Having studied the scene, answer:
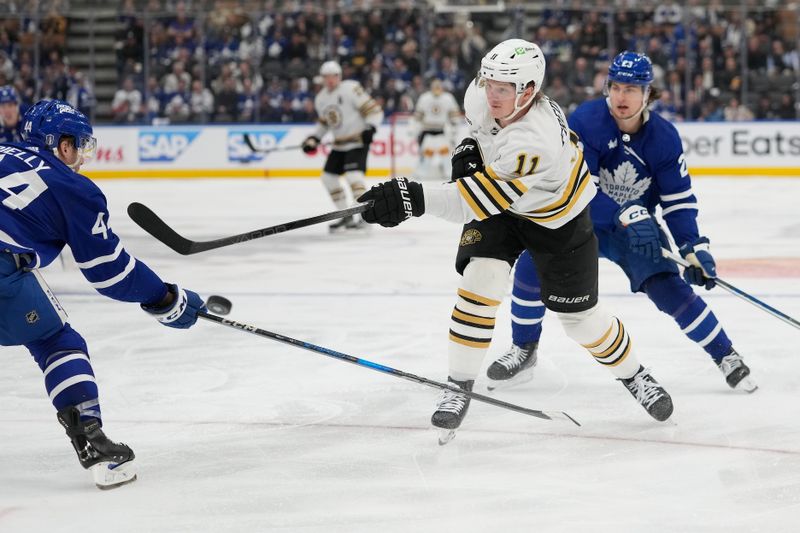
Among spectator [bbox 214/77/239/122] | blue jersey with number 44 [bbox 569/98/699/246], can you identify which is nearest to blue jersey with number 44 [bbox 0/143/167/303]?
blue jersey with number 44 [bbox 569/98/699/246]

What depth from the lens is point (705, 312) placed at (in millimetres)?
3432

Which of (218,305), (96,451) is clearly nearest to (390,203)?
(218,305)

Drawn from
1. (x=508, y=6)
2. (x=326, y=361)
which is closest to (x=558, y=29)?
(x=508, y=6)

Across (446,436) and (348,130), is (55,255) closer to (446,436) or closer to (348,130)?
(446,436)

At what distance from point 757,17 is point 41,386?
1063 cm

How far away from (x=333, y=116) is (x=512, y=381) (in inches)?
194

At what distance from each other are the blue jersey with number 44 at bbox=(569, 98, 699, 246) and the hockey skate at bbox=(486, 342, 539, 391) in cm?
47

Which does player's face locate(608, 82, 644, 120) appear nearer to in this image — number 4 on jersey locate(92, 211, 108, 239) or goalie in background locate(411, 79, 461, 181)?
number 4 on jersey locate(92, 211, 108, 239)

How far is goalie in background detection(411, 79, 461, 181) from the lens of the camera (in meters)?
11.8

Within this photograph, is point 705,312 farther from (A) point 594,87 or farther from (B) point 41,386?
(A) point 594,87

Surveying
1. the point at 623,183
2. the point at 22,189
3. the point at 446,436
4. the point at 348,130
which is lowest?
the point at 348,130

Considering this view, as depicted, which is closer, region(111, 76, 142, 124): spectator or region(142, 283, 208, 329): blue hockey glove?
region(142, 283, 208, 329): blue hockey glove

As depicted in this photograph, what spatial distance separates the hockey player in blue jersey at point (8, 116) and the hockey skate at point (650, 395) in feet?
14.0

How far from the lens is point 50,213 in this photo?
2.43 metres
